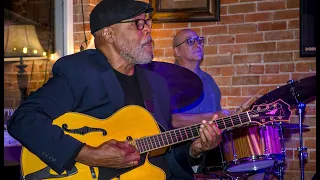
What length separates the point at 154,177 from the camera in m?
2.62

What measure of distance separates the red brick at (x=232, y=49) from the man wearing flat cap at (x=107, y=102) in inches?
70.6

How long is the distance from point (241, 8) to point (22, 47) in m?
1.94

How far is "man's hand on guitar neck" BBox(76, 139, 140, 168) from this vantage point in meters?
2.46

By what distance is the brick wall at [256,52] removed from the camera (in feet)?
14.6

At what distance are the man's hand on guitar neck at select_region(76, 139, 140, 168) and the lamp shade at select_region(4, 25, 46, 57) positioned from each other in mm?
2707

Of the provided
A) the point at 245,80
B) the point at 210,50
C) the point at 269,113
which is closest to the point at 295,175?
the point at 245,80

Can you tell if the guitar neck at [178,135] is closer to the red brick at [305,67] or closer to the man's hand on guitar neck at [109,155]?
the man's hand on guitar neck at [109,155]

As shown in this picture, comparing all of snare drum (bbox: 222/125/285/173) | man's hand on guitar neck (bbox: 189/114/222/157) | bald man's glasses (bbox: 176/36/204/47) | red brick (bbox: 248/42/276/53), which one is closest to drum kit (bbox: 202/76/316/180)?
snare drum (bbox: 222/125/285/173)

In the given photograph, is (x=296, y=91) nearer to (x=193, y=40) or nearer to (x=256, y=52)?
(x=256, y=52)

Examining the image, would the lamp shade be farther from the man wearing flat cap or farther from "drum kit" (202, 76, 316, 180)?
the man wearing flat cap

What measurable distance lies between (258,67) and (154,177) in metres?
2.21

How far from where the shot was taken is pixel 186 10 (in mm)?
4816

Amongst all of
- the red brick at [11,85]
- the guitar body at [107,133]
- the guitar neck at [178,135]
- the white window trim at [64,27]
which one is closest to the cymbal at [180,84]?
the guitar neck at [178,135]

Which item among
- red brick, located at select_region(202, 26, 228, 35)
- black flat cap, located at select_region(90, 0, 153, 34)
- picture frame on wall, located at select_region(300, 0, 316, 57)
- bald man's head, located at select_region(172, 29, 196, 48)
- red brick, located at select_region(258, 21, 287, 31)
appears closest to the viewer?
black flat cap, located at select_region(90, 0, 153, 34)
